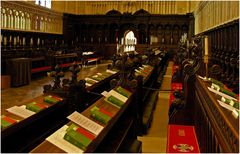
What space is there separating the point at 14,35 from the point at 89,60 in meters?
4.98

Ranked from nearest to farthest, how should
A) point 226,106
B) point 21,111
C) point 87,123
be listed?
1. point 226,106
2. point 87,123
3. point 21,111

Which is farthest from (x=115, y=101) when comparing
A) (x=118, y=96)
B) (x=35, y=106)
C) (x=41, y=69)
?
(x=41, y=69)

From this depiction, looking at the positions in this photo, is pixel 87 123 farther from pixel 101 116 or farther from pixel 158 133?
pixel 158 133

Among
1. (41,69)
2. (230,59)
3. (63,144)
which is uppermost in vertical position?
(230,59)

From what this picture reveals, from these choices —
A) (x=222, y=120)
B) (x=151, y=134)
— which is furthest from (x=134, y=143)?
(x=222, y=120)

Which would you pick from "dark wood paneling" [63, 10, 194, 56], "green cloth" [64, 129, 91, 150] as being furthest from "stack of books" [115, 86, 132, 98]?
"dark wood paneling" [63, 10, 194, 56]

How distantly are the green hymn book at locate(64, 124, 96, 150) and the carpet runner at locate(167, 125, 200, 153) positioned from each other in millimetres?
1413

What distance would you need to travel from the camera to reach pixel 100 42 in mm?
23250

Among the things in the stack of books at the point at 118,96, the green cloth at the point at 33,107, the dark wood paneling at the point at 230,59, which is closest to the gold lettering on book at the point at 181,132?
the stack of books at the point at 118,96

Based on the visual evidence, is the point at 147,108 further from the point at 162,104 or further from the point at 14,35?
the point at 14,35

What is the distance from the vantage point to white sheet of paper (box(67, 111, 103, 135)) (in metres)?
2.65

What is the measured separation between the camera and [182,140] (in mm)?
3898

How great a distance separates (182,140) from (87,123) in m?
1.60

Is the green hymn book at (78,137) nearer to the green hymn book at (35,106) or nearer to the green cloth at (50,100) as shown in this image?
the green hymn book at (35,106)
